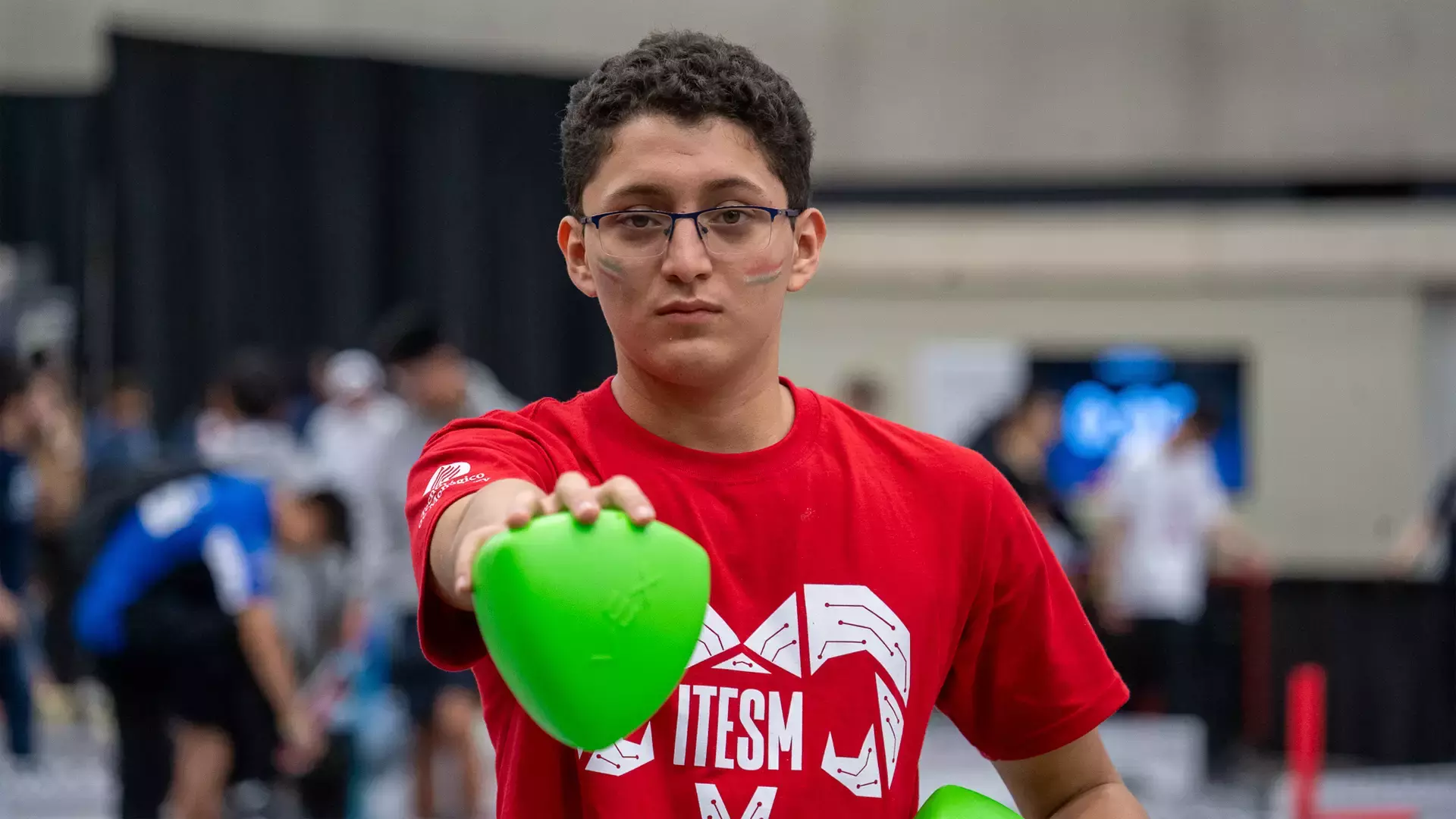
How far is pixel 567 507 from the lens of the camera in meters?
1.15

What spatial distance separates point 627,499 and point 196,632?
4173mm

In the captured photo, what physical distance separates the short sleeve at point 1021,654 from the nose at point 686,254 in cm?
40

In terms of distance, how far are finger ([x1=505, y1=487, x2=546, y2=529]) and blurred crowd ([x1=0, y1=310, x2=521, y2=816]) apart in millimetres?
4002

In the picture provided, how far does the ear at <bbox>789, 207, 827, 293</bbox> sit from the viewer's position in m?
1.62

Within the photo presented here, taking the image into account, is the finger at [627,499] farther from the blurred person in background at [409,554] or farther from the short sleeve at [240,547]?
the blurred person in background at [409,554]

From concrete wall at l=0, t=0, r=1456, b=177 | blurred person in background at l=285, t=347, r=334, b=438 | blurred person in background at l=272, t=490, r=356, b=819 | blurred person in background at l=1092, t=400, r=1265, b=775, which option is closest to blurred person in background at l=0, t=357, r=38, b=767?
blurred person in background at l=272, t=490, r=356, b=819

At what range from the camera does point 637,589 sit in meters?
1.13

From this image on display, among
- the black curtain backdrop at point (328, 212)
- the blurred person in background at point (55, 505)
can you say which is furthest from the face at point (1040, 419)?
the blurred person in background at point (55, 505)

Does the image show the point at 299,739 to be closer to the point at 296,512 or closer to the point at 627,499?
the point at 296,512

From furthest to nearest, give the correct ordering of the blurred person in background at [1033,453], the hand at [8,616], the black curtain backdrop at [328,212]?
the blurred person in background at [1033,453], the black curtain backdrop at [328,212], the hand at [8,616]

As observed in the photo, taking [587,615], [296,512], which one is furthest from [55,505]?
[587,615]

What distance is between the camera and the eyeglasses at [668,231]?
1461 mm

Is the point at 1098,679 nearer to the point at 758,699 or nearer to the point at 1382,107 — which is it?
the point at 758,699

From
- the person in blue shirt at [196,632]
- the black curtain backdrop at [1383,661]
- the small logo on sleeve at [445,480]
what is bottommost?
the black curtain backdrop at [1383,661]
